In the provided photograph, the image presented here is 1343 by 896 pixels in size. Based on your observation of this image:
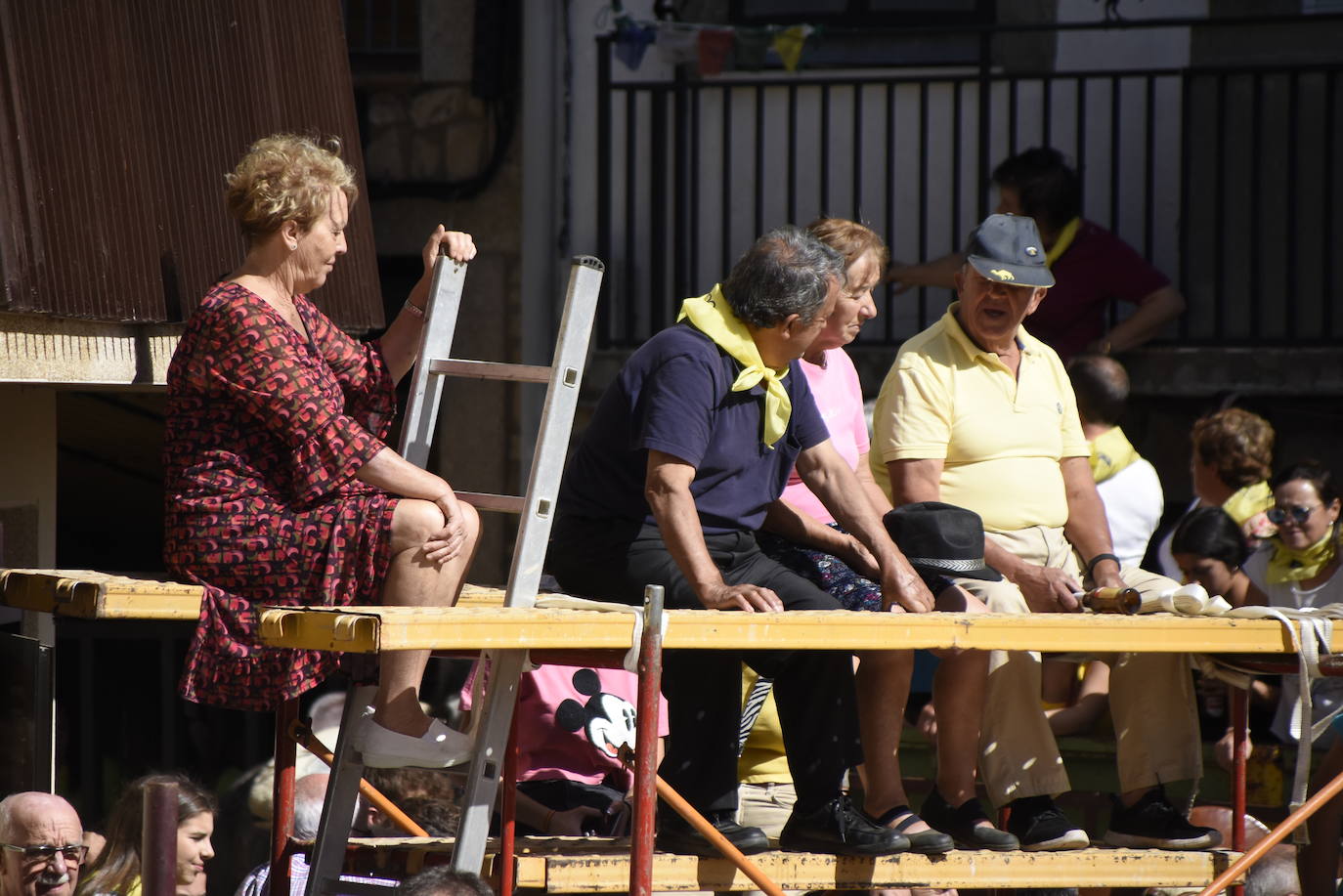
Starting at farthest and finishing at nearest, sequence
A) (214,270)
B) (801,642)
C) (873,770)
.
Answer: (214,270)
(873,770)
(801,642)

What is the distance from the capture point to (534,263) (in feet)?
28.4

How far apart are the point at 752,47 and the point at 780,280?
4.25 m

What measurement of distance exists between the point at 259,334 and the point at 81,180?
100cm

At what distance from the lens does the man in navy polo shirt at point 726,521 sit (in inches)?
166

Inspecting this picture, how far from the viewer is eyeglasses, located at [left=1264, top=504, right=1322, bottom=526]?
6.17 meters

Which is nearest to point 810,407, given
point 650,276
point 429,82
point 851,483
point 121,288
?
point 851,483

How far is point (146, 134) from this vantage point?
4.88 metres

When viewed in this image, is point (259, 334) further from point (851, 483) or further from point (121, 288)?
point (851, 483)

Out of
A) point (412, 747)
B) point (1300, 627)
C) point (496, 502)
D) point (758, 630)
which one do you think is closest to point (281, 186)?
point (496, 502)

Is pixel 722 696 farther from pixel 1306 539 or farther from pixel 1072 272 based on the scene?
pixel 1072 272

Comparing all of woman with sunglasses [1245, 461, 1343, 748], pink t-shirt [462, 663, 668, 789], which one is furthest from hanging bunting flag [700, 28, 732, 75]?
pink t-shirt [462, 663, 668, 789]

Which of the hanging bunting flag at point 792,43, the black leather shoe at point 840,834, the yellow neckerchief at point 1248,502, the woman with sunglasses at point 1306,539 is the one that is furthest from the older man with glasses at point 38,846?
the hanging bunting flag at point 792,43

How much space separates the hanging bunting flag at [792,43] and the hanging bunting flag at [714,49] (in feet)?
0.73

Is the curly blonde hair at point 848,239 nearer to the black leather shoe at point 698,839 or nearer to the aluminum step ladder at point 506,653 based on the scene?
the aluminum step ladder at point 506,653
